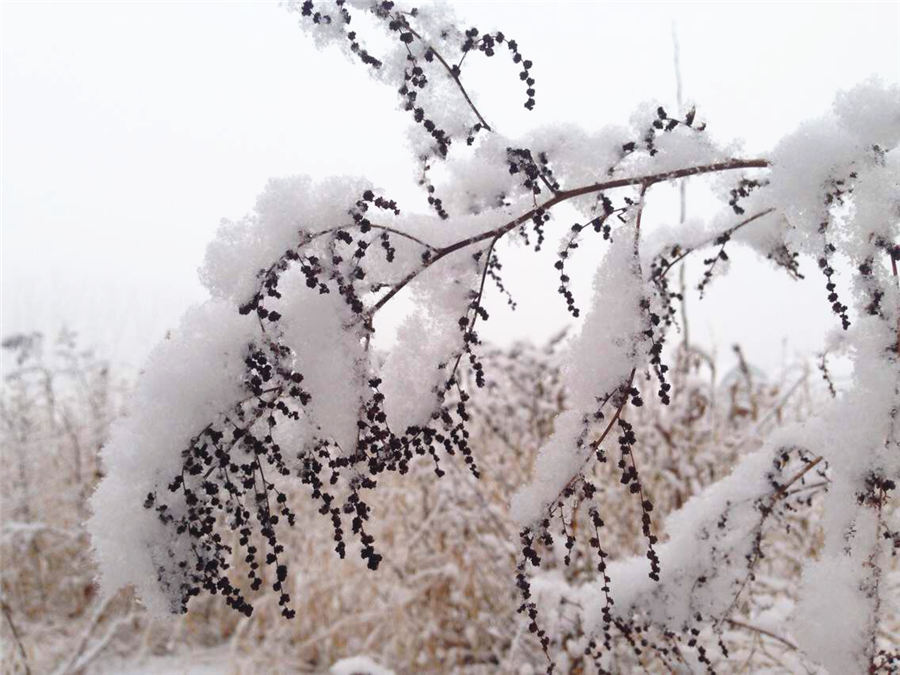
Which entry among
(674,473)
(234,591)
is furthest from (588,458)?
(674,473)

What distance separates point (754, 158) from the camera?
1680mm

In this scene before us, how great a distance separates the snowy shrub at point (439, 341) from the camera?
137 cm

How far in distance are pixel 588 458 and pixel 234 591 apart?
0.75 m

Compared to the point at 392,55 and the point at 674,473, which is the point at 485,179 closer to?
the point at 392,55

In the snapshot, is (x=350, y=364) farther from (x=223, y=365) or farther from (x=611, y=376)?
(x=611, y=376)

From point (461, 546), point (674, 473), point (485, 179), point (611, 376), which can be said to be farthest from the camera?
point (461, 546)

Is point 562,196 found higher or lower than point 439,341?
higher

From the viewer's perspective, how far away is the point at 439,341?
1.64 meters

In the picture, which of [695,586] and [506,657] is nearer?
[695,586]

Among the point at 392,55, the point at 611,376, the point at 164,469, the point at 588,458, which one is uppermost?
the point at 392,55

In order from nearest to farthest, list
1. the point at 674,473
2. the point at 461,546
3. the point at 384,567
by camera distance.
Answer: the point at 674,473
the point at 461,546
the point at 384,567

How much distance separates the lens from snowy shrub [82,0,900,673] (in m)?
1.37

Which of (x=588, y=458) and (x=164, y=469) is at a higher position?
(x=588, y=458)

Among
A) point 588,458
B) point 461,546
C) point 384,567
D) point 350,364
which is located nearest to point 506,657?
point 461,546
